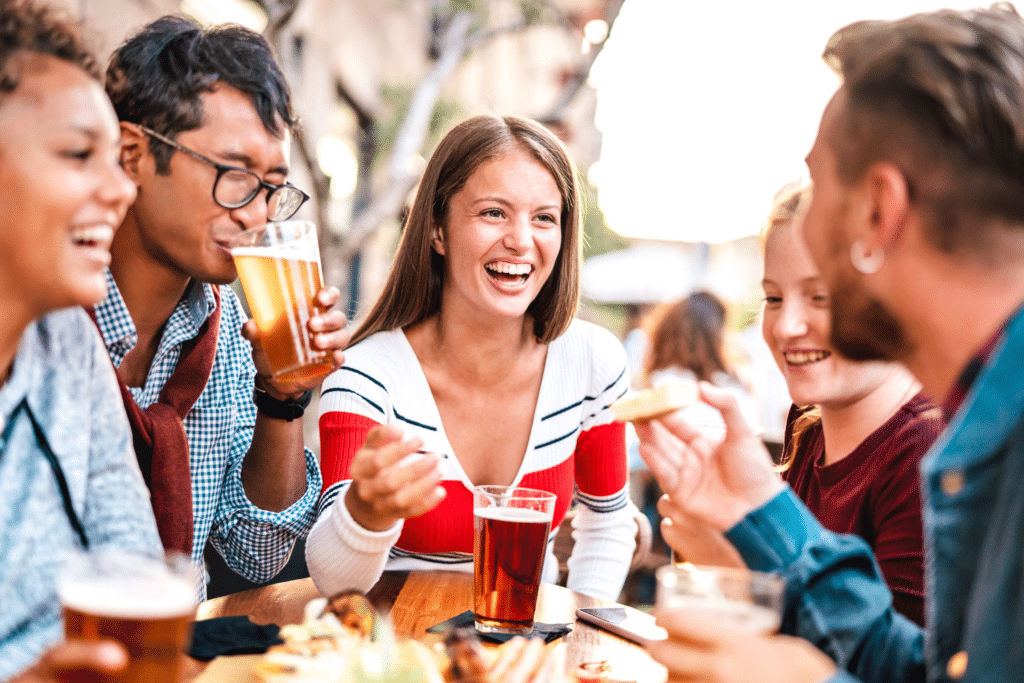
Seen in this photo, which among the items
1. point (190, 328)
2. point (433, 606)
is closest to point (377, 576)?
point (433, 606)

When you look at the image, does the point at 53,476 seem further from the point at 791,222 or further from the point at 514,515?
the point at 791,222

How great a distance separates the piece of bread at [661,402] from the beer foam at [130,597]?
84 cm

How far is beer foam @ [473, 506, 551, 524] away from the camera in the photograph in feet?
5.20

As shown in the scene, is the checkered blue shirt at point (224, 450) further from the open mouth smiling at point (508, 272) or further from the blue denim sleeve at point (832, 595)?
the blue denim sleeve at point (832, 595)

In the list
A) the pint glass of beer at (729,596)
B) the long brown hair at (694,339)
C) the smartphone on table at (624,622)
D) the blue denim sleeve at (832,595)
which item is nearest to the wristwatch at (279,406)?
the smartphone on table at (624,622)

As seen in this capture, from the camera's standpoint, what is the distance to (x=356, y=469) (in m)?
1.60

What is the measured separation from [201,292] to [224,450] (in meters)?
0.48

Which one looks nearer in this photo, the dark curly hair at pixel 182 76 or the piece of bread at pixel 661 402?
the piece of bread at pixel 661 402

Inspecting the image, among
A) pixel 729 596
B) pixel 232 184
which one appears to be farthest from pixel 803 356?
pixel 232 184

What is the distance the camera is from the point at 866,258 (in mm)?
1250

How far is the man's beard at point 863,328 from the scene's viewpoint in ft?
4.13

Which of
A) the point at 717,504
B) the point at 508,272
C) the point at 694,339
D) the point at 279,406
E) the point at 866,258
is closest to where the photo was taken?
the point at 866,258

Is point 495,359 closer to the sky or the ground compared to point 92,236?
closer to the ground

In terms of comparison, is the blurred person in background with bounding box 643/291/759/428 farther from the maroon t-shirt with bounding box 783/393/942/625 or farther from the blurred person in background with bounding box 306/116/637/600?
the maroon t-shirt with bounding box 783/393/942/625
